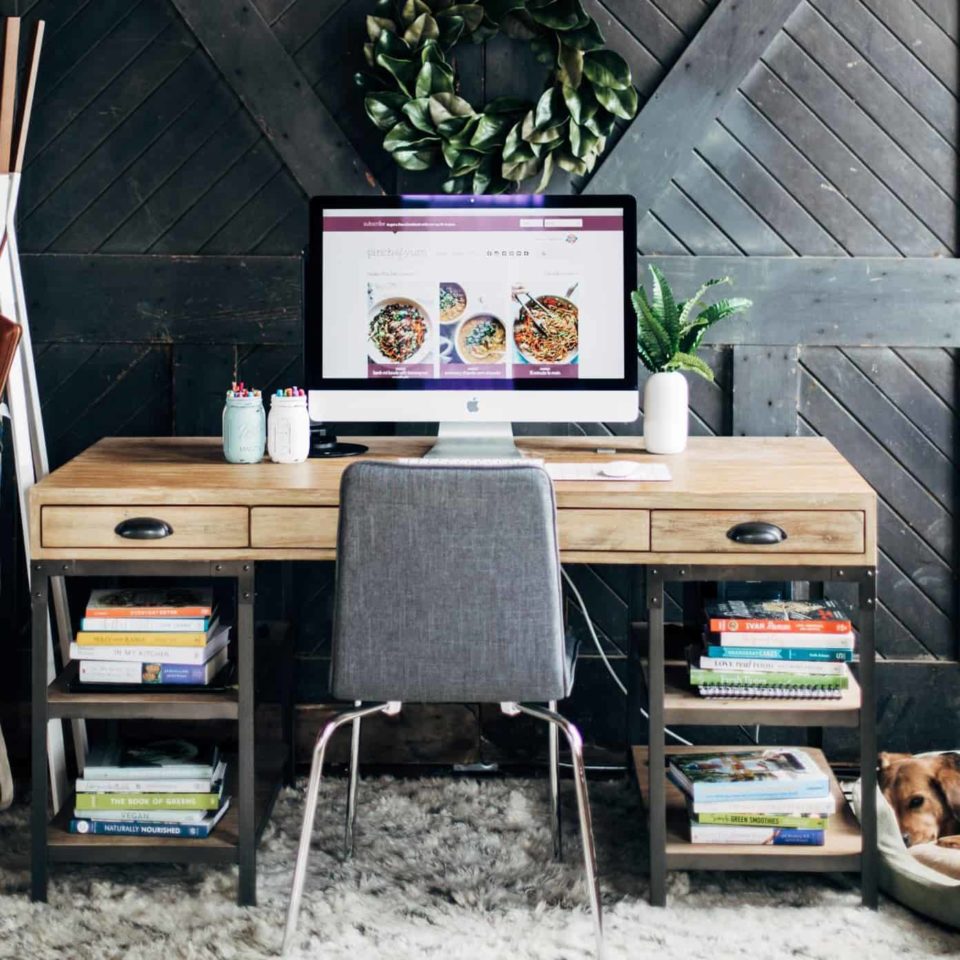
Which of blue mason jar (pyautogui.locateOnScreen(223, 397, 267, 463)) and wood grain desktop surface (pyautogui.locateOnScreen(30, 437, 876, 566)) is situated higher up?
blue mason jar (pyautogui.locateOnScreen(223, 397, 267, 463))

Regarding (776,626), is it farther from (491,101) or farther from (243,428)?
(491,101)

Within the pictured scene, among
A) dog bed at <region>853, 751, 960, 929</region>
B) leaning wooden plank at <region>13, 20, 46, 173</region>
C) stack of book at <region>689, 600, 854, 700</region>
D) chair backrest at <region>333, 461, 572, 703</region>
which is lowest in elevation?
dog bed at <region>853, 751, 960, 929</region>

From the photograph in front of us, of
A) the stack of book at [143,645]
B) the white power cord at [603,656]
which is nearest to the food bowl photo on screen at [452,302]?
the white power cord at [603,656]

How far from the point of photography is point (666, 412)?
2.68 metres

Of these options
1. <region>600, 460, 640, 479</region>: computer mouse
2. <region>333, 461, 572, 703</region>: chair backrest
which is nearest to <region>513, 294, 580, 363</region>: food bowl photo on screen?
<region>600, 460, 640, 479</region>: computer mouse

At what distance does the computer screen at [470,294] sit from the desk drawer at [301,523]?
0.46m

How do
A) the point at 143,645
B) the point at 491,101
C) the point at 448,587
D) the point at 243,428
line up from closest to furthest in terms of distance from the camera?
the point at 448,587 < the point at 143,645 < the point at 243,428 < the point at 491,101

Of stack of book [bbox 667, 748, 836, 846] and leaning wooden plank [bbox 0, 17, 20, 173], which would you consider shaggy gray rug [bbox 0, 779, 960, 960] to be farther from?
leaning wooden plank [bbox 0, 17, 20, 173]

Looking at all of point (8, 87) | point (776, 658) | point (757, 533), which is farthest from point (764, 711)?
point (8, 87)

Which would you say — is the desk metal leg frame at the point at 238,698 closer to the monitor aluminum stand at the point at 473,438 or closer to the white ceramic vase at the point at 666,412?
the monitor aluminum stand at the point at 473,438

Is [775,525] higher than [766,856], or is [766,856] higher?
[775,525]

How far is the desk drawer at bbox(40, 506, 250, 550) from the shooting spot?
233 cm

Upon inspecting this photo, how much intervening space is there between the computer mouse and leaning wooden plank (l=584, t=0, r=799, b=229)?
77cm

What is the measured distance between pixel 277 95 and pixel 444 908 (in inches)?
72.5
